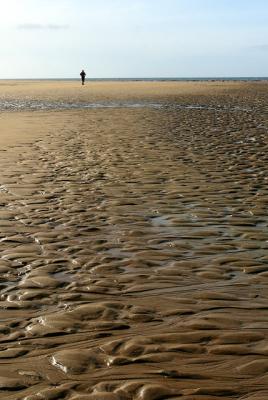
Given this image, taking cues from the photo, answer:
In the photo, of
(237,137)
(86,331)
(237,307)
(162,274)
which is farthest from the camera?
(237,137)

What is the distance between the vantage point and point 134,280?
20.4 feet

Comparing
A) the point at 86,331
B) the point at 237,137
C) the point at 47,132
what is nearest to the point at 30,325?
the point at 86,331

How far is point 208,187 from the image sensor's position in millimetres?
10992

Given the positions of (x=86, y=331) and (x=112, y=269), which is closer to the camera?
(x=86, y=331)

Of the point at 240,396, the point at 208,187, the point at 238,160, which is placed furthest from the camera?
the point at 238,160

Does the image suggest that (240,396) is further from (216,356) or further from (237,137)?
(237,137)

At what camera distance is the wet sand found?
4.20m

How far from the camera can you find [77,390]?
3979 mm

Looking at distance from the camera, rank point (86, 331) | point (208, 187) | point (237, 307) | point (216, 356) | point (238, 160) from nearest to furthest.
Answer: point (216, 356), point (86, 331), point (237, 307), point (208, 187), point (238, 160)

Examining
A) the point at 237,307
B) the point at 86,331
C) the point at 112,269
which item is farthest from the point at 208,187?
the point at 86,331

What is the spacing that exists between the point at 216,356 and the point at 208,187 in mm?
6688

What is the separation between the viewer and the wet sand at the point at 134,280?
165 inches

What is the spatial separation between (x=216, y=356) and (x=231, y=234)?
11.7 feet

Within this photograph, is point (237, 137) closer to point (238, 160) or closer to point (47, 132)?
point (238, 160)
